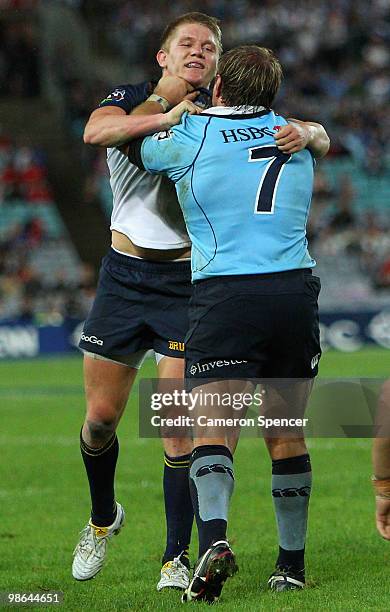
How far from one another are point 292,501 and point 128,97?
2.01 meters

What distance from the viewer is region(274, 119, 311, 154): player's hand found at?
482cm

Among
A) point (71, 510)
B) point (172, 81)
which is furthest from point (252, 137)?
point (71, 510)

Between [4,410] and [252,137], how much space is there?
9712 mm

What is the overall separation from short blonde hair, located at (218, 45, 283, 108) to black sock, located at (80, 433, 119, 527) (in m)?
1.96

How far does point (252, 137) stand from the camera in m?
4.80

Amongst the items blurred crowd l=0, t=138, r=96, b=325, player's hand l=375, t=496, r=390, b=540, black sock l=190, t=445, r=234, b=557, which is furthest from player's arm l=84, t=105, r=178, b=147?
blurred crowd l=0, t=138, r=96, b=325

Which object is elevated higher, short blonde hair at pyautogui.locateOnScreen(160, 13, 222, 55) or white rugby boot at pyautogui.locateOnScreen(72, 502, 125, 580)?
short blonde hair at pyautogui.locateOnScreen(160, 13, 222, 55)

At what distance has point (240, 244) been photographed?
4793mm

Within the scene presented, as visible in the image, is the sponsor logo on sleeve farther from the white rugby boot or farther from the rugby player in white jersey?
the white rugby boot

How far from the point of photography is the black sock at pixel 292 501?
16.3 ft

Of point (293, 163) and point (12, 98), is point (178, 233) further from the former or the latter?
point (12, 98)

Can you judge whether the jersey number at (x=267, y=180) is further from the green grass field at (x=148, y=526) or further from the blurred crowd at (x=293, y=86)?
the blurred crowd at (x=293, y=86)

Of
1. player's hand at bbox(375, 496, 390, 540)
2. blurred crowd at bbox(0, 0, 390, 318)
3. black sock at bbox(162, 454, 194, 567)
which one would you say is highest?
player's hand at bbox(375, 496, 390, 540)

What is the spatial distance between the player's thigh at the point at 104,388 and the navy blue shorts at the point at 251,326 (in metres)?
0.96
